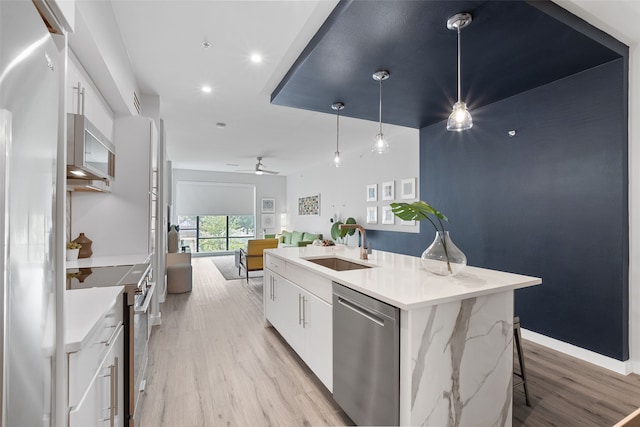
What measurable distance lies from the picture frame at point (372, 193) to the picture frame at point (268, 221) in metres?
5.18

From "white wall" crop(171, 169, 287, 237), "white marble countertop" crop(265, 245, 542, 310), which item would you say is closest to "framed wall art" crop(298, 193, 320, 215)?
"white wall" crop(171, 169, 287, 237)

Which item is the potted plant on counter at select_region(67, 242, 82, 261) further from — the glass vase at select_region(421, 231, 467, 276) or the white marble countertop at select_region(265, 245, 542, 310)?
the glass vase at select_region(421, 231, 467, 276)

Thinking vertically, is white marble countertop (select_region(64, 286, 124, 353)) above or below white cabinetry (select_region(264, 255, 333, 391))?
above

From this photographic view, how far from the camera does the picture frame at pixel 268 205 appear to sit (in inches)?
417

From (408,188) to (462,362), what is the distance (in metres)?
4.04

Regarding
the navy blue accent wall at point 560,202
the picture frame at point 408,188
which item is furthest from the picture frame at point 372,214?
the navy blue accent wall at point 560,202

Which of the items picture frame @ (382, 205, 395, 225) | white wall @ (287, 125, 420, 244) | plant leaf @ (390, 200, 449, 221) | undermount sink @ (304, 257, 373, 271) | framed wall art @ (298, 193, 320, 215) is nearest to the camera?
plant leaf @ (390, 200, 449, 221)

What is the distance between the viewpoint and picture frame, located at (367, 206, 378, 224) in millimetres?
6176

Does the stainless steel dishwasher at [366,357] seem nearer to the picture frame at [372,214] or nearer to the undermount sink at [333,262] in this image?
the undermount sink at [333,262]

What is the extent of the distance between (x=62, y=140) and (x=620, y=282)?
12.6ft

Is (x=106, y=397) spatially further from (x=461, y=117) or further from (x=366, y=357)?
(x=461, y=117)

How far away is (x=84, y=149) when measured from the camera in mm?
1657

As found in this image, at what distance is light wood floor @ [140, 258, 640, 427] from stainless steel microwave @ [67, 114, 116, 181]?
1.65 m

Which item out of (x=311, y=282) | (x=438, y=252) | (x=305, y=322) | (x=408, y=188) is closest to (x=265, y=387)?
(x=305, y=322)
